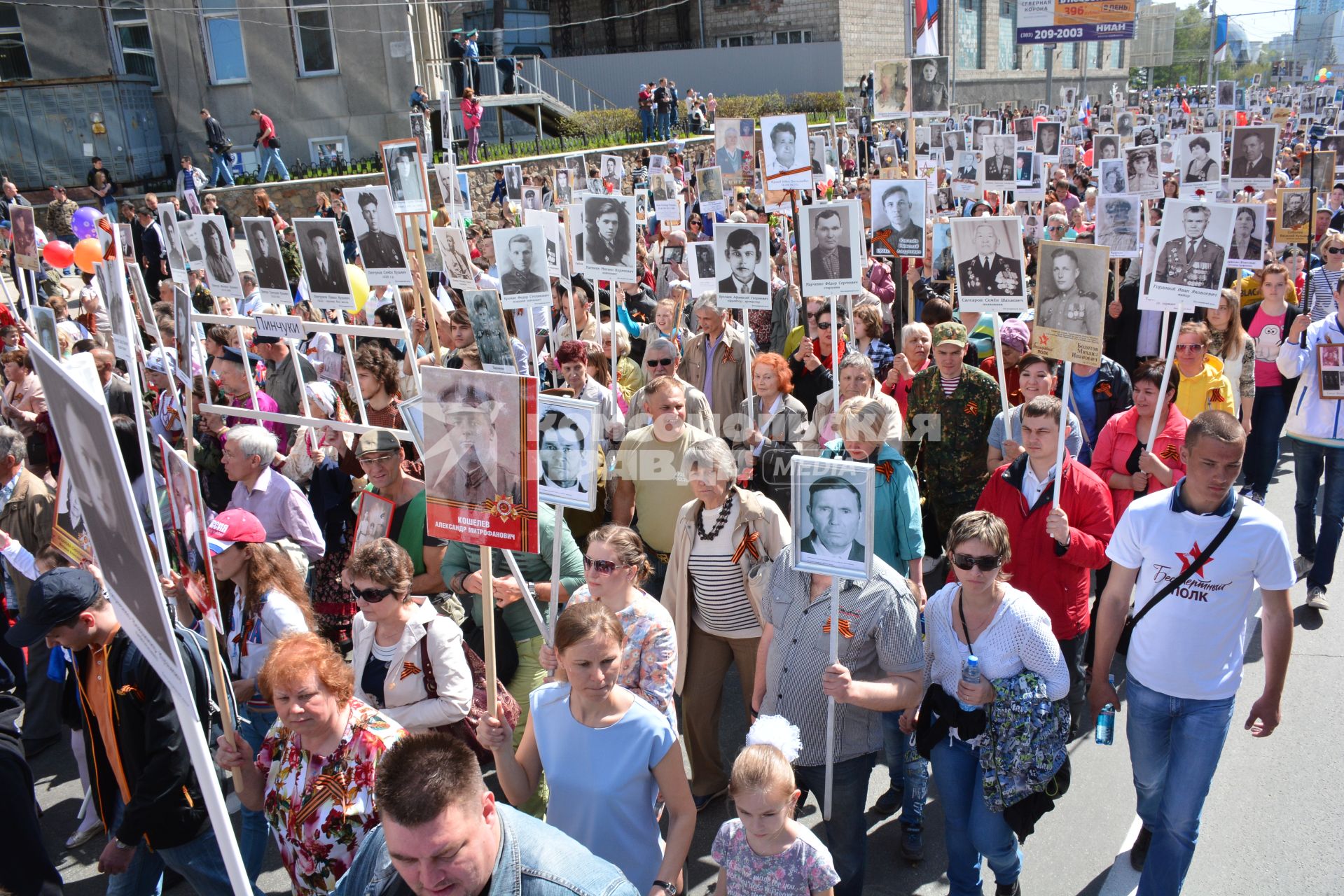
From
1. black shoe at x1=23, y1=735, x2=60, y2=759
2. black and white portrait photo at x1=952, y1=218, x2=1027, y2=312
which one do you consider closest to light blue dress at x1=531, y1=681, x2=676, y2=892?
black and white portrait photo at x1=952, y1=218, x2=1027, y2=312

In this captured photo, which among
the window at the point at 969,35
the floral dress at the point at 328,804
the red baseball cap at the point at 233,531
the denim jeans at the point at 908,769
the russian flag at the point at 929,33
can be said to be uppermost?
the window at the point at 969,35

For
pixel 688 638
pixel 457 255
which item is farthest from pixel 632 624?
pixel 457 255

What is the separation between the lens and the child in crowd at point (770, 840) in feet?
9.81

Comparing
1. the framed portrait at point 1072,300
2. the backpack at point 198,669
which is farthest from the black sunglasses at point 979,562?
the backpack at point 198,669

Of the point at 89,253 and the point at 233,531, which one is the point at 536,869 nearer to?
the point at 233,531

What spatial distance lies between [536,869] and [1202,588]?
2.60 meters

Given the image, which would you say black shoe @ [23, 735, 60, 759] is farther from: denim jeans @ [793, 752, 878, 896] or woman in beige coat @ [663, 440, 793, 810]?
denim jeans @ [793, 752, 878, 896]

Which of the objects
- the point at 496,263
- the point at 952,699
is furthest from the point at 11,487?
the point at 952,699

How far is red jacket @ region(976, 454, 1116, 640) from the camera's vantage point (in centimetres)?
454

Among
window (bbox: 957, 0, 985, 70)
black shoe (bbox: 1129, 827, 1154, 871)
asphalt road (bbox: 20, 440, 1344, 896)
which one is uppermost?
window (bbox: 957, 0, 985, 70)

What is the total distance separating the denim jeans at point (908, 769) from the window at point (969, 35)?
54503mm

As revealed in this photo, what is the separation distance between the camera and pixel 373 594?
3574mm

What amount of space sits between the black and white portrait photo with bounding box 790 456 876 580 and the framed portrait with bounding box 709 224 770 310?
349 cm

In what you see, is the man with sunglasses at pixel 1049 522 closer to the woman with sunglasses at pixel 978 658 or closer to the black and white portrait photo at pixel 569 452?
the woman with sunglasses at pixel 978 658
